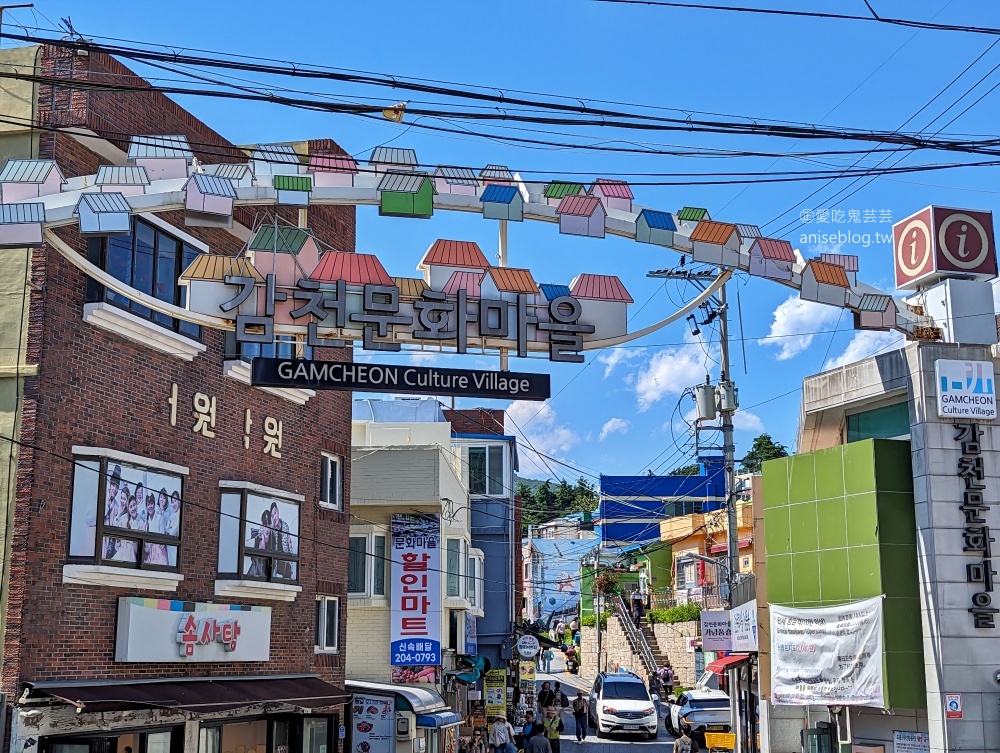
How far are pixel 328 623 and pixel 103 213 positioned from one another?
41.7ft

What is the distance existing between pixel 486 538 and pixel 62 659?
32.6 metres

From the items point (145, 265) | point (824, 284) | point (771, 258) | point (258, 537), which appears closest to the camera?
point (771, 258)

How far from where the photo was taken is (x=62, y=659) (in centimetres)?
1557

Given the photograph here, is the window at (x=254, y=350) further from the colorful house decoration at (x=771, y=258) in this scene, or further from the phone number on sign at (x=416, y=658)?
the phone number on sign at (x=416, y=658)

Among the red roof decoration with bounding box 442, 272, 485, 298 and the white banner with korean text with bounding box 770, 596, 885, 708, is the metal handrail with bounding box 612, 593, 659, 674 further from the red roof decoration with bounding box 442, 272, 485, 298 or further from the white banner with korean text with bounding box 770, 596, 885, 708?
the red roof decoration with bounding box 442, 272, 485, 298

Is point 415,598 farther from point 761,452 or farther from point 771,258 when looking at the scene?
point 761,452

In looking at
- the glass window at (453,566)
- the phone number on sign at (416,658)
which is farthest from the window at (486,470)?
the phone number on sign at (416,658)

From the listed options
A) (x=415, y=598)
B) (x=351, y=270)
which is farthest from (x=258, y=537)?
(x=415, y=598)

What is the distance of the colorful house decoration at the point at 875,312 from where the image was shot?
54.9 ft

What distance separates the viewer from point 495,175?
1482 cm

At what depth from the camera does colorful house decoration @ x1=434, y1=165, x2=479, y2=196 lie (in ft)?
47.8

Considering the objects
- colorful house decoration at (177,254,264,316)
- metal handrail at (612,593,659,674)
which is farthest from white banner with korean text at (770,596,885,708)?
metal handrail at (612,593,659,674)

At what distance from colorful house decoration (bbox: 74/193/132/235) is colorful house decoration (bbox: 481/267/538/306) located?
4.63m

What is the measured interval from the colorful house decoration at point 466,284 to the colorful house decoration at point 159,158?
3.62 metres
